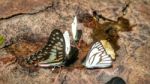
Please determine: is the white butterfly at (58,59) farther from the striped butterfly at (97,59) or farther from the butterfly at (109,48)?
the butterfly at (109,48)

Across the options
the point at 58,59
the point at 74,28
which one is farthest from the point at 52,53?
the point at 74,28

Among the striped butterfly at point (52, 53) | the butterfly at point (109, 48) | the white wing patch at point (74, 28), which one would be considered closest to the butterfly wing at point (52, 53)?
the striped butterfly at point (52, 53)

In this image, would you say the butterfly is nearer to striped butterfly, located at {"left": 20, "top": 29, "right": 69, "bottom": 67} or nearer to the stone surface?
the stone surface

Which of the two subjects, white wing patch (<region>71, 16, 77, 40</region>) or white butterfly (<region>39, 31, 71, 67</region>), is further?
white wing patch (<region>71, 16, 77, 40</region>)

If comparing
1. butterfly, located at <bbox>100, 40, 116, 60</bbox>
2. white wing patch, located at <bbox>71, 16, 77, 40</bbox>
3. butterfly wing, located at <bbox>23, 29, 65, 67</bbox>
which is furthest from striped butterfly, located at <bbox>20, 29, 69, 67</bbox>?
butterfly, located at <bbox>100, 40, 116, 60</bbox>

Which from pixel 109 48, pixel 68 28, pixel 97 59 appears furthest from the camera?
pixel 68 28

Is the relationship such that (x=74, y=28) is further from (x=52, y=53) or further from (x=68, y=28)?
(x=52, y=53)
